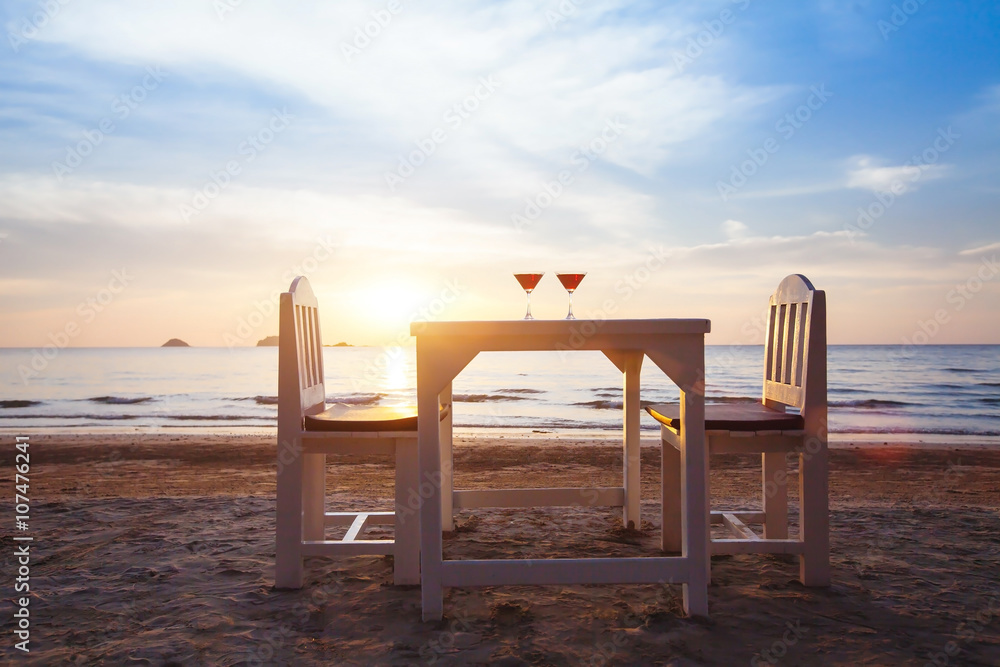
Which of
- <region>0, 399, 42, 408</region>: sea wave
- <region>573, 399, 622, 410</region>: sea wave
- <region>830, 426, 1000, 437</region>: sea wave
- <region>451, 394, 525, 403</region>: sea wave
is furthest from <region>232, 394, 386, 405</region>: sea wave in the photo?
<region>830, 426, 1000, 437</region>: sea wave

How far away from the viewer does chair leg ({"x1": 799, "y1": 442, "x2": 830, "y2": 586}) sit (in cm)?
247

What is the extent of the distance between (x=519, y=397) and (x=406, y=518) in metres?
11.9

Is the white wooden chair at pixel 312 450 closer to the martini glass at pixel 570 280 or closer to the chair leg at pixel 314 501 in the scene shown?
the chair leg at pixel 314 501

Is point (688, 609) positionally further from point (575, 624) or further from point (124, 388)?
point (124, 388)

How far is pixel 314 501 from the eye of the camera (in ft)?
9.64

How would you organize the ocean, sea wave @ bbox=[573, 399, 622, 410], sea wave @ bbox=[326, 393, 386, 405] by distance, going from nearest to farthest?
the ocean < sea wave @ bbox=[573, 399, 622, 410] < sea wave @ bbox=[326, 393, 386, 405]

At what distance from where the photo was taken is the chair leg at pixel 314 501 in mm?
2887

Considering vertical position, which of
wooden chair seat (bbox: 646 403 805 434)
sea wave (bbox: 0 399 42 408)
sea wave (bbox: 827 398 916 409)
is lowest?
sea wave (bbox: 827 398 916 409)

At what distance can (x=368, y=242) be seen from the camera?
10828 millimetres

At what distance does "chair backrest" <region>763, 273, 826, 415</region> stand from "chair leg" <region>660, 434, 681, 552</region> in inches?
21.3

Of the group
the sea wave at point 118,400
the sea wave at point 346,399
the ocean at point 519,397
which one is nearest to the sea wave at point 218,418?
the ocean at point 519,397

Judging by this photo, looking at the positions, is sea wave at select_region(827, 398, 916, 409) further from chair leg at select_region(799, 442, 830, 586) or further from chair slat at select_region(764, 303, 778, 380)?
chair leg at select_region(799, 442, 830, 586)

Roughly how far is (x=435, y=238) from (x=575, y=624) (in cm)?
870

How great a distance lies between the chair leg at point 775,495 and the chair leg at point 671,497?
42 centimetres
